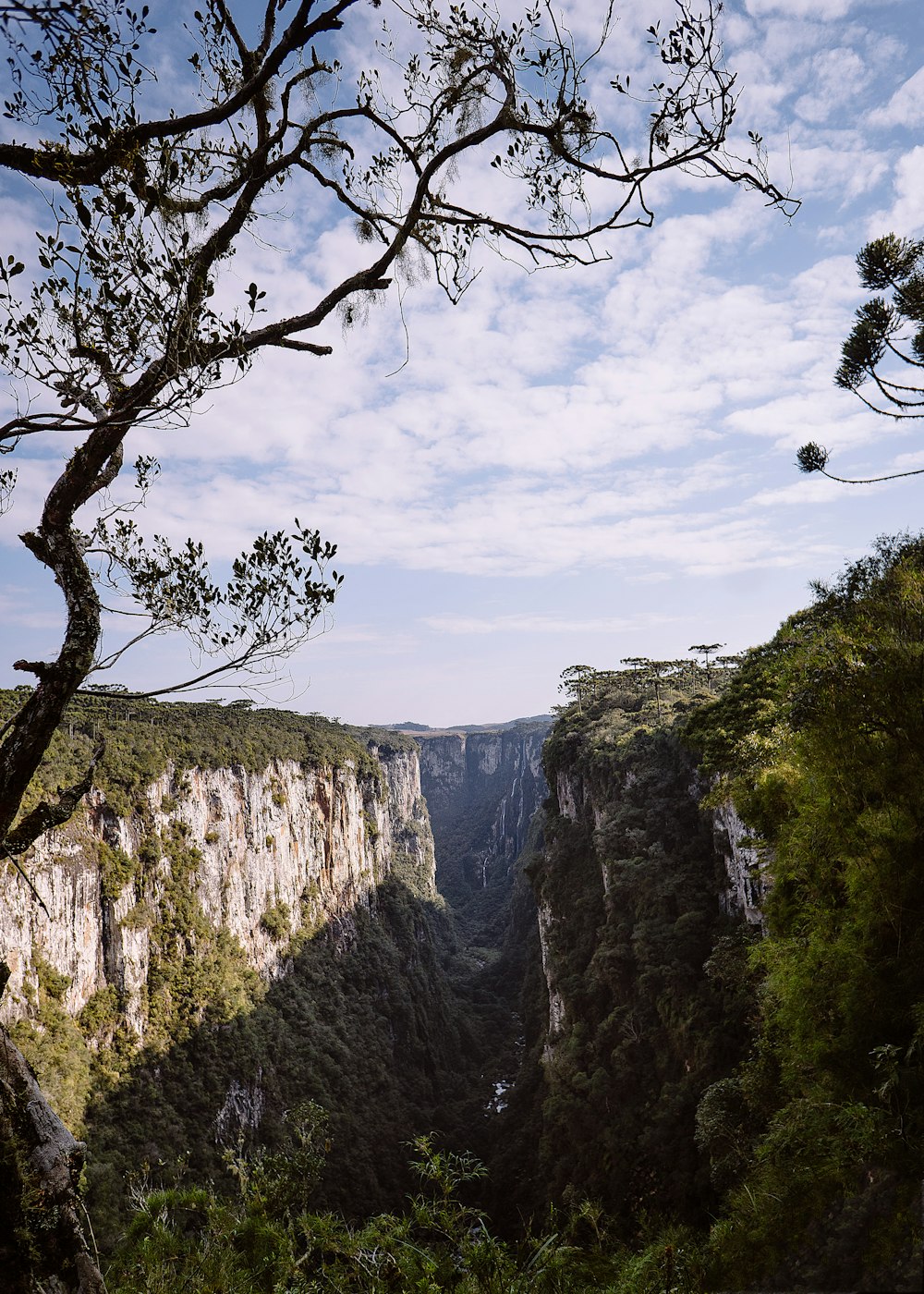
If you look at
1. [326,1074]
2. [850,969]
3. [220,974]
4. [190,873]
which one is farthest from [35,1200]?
[326,1074]

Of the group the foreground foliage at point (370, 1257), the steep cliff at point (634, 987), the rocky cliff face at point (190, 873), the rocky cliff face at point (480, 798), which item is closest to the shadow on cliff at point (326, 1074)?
the rocky cliff face at point (190, 873)

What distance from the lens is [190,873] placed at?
47219 millimetres

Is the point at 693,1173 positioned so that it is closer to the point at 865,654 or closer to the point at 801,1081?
the point at 801,1081

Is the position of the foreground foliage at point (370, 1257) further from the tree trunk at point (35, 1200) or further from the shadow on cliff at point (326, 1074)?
the shadow on cliff at point (326, 1074)

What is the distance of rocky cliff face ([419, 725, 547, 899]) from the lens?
130 meters

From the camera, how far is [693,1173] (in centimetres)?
1700

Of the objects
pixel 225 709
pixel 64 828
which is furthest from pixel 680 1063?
pixel 225 709

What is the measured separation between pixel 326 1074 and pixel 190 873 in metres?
19.7

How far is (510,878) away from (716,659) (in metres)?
87.8

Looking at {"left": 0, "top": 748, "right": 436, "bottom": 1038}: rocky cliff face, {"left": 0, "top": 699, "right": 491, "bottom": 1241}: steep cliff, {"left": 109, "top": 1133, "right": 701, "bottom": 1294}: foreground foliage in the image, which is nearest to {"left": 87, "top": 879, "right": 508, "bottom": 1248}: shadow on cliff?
{"left": 0, "top": 699, "right": 491, "bottom": 1241}: steep cliff

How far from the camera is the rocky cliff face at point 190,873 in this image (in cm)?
3500

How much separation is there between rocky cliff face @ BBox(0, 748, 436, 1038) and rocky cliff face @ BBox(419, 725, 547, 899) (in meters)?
44.9

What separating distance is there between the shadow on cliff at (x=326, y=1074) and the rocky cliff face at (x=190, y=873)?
3634 mm

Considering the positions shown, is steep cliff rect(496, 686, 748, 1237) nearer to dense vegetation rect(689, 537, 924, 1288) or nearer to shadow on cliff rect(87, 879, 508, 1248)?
shadow on cliff rect(87, 879, 508, 1248)
